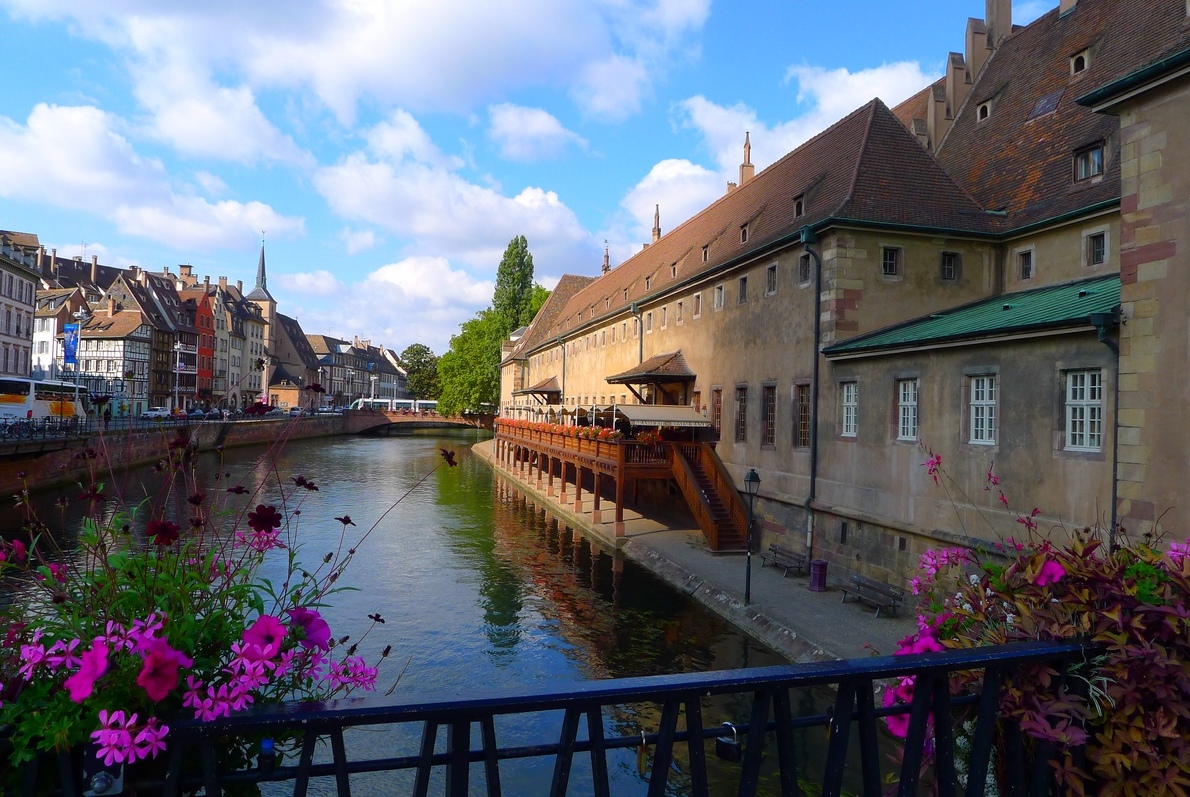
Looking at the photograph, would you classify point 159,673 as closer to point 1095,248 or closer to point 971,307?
point 971,307

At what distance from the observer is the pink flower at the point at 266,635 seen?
2.25 m

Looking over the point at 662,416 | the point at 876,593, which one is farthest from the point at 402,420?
the point at 876,593

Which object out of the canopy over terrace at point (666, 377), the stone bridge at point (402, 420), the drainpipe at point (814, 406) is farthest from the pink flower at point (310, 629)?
the stone bridge at point (402, 420)

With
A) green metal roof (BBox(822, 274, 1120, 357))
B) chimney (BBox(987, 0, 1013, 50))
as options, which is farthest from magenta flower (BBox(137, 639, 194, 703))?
chimney (BBox(987, 0, 1013, 50))

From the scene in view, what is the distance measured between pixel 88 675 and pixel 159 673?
18 cm

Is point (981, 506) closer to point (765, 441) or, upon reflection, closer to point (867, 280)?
point (867, 280)

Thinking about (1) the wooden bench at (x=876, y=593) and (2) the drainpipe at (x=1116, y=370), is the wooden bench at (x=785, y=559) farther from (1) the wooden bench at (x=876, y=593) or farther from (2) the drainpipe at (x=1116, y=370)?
(2) the drainpipe at (x=1116, y=370)

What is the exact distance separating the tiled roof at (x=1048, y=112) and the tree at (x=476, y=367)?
57239 millimetres

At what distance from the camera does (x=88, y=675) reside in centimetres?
192

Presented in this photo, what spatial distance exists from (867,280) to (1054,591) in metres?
16.3

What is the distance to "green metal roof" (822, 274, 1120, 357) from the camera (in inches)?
482

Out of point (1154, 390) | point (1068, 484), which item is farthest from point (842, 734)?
point (1068, 484)

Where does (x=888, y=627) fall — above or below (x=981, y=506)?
below

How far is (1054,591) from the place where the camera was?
2908 mm
